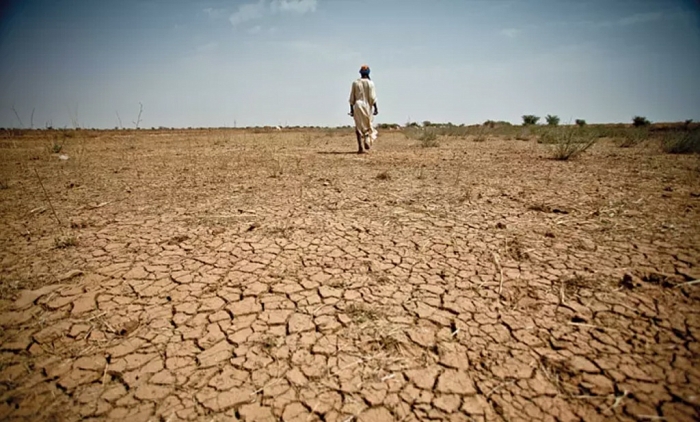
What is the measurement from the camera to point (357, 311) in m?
1.64

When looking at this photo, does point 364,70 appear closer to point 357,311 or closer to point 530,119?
point 357,311

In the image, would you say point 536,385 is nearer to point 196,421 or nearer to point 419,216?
point 196,421

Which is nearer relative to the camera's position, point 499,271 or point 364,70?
point 499,271

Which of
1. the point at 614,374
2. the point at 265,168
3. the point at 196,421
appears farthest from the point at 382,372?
the point at 265,168

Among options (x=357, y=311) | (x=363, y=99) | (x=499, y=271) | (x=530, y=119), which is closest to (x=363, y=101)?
(x=363, y=99)

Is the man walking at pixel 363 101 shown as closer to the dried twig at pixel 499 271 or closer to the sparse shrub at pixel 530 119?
the dried twig at pixel 499 271

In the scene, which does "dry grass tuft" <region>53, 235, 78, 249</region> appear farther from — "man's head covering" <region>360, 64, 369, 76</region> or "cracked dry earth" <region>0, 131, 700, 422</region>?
"man's head covering" <region>360, 64, 369, 76</region>

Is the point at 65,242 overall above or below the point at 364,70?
below

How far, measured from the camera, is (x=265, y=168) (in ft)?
19.0

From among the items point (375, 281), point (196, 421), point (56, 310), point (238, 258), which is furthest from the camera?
point (238, 258)

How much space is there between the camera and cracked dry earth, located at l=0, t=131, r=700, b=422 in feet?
3.86

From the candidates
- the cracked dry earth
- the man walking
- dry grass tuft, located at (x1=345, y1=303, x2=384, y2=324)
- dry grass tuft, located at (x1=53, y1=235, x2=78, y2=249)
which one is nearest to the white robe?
the man walking

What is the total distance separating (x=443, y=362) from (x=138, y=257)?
86.0 inches

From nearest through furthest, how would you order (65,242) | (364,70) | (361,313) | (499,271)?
1. (361,313)
2. (499,271)
3. (65,242)
4. (364,70)
